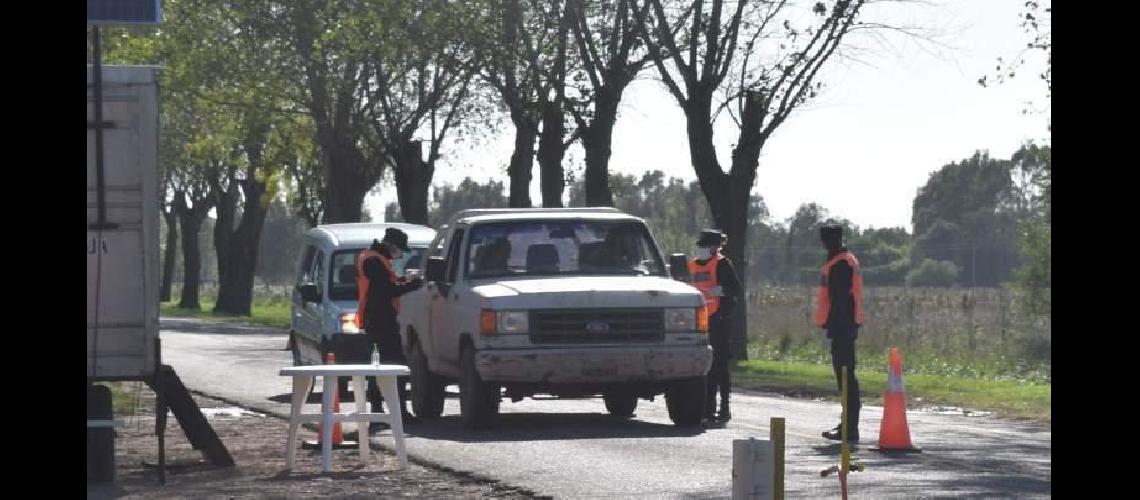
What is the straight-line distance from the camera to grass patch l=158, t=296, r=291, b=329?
6166 centimetres

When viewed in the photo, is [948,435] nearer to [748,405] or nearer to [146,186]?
[748,405]

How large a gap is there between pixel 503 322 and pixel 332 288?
6.44 m

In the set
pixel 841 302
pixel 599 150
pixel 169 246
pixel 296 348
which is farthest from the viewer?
pixel 169 246

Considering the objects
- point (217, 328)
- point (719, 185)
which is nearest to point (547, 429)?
point (719, 185)

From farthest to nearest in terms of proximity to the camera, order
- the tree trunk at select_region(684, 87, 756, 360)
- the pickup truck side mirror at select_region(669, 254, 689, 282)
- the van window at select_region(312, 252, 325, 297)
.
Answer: the tree trunk at select_region(684, 87, 756, 360), the van window at select_region(312, 252, 325, 297), the pickup truck side mirror at select_region(669, 254, 689, 282)

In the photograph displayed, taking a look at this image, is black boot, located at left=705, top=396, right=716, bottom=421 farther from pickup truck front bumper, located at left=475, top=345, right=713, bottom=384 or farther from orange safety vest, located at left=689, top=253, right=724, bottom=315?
pickup truck front bumper, located at left=475, top=345, right=713, bottom=384

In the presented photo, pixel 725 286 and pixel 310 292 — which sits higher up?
pixel 725 286

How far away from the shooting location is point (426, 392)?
65.9ft

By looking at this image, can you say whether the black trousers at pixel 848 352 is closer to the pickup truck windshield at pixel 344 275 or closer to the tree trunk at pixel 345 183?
the pickup truck windshield at pixel 344 275

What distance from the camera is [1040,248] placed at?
56000 mm

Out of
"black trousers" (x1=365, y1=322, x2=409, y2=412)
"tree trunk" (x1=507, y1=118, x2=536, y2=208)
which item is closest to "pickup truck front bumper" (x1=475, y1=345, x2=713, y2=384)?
"black trousers" (x1=365, y1=322, x2=409, y2=412)

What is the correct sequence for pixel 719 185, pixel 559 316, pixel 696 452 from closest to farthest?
pixel 696 452, pixel 559 316, pixel 719 185

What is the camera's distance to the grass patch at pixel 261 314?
202 feet

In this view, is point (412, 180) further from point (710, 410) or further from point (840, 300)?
point (840, 300)
